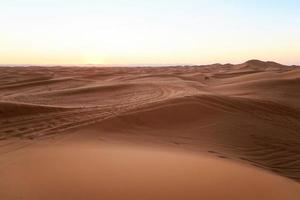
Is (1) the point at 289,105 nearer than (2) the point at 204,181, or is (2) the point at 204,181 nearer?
(2) the point at 204,181

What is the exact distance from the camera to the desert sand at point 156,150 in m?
3.68

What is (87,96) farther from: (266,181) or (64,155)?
(266,181)

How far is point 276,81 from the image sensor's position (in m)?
14.2

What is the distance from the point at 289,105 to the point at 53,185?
8498 millimetres

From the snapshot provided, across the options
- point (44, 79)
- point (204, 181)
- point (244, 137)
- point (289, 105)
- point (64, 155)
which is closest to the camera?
point (204, 181)

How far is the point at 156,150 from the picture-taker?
5.29 m

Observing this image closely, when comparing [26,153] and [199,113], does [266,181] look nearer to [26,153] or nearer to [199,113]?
[26,153]

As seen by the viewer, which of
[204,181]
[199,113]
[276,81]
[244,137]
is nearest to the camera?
[204,181]

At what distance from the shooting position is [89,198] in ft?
11.0

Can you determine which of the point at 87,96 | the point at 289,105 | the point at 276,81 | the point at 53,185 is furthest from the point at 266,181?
the point at 276,81

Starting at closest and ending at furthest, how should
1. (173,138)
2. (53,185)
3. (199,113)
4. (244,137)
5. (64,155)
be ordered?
(53,185), (64,155), (173,138), (244,137), (199,113)

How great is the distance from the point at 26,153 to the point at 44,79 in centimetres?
1556

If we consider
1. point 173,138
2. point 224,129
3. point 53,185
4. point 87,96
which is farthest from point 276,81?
point 53,185

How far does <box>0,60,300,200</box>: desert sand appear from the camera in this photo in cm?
368
